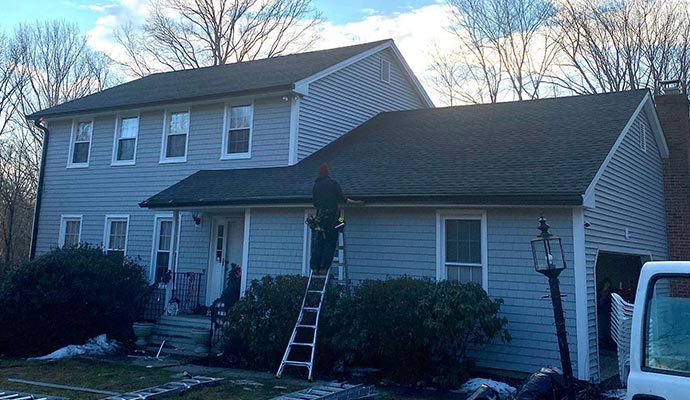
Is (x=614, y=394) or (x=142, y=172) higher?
(x=142, y=172)

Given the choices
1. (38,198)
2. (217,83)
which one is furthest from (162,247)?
(38,198)

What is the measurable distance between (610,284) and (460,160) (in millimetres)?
5102

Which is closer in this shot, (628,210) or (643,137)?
(628,210)

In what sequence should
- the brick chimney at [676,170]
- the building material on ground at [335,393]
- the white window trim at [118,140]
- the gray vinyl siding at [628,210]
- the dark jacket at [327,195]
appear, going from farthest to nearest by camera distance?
the white window trim at [118,140] < the brick chimney at [676,170] < the dark jacket at [327,195] < the gray vinyl siding at [628,210] < the building material on ground at [335,393]

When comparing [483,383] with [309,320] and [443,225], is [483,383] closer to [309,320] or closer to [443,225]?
[443,225]

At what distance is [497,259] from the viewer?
939 centimetres

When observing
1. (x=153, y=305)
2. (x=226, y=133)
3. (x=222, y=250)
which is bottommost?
(x=153, y=305)

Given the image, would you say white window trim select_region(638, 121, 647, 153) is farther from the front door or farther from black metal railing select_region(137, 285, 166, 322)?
black metal railing select_region(137, 285, 166, 322)

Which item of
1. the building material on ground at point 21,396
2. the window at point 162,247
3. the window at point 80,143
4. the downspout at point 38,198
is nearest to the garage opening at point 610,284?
the building material on ground at point 21,396

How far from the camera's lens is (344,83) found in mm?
15039

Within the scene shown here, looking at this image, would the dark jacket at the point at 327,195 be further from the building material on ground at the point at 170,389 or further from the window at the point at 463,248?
the building material on ground at the point at 170,389

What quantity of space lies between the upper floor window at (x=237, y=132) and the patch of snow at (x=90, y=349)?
5146 millimetres

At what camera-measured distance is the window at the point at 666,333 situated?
3043mm

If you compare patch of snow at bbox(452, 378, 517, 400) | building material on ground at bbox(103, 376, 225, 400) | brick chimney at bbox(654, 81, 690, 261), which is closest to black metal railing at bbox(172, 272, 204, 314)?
building material on ground at bbox(103, 376, 225, 400)
